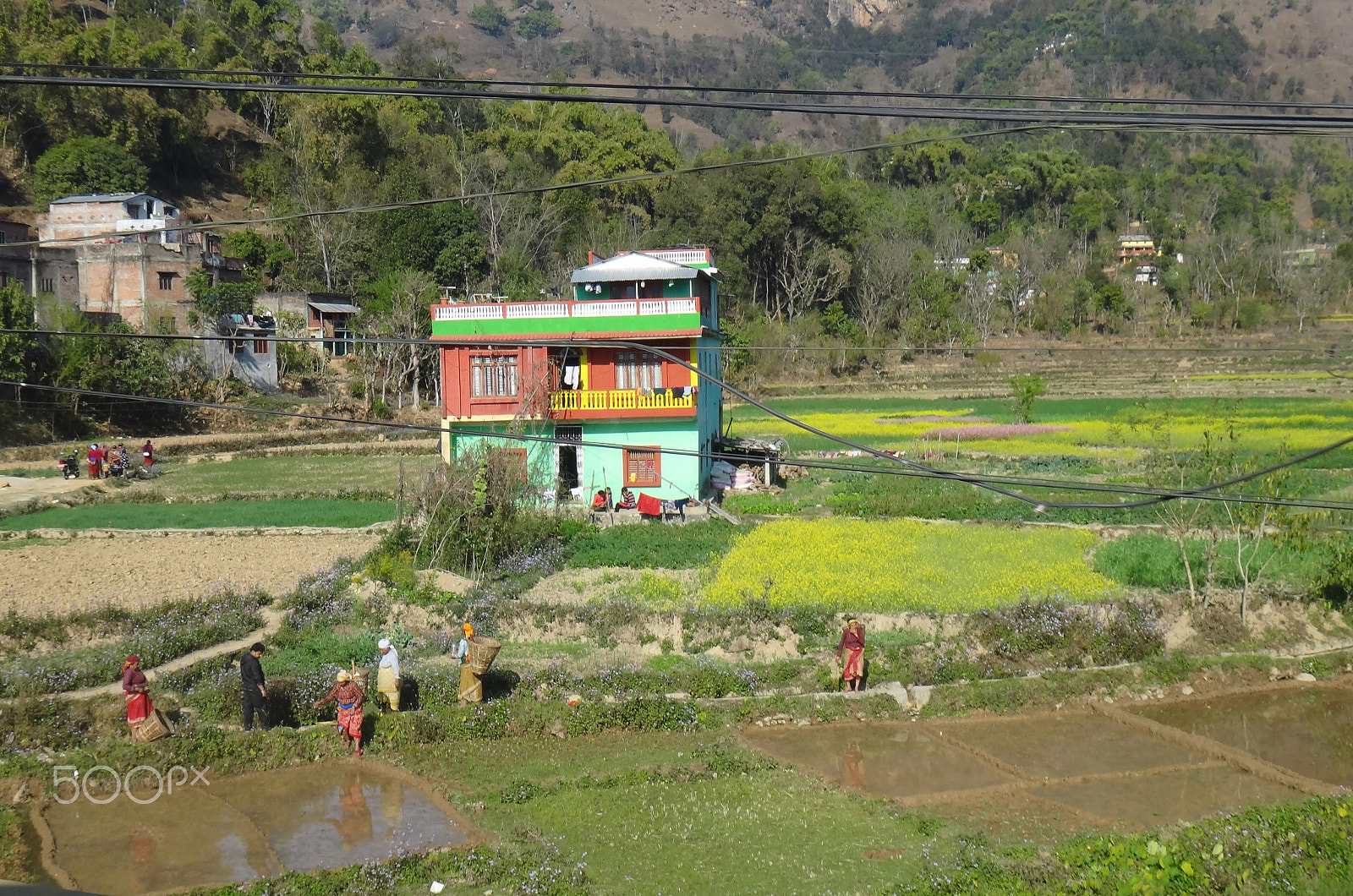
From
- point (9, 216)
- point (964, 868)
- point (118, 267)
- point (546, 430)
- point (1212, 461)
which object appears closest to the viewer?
point (964, 868)

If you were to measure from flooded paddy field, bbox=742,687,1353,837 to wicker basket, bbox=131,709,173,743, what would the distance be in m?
7.93

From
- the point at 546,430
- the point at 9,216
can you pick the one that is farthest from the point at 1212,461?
the point at 9,216

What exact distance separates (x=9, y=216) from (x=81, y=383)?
32.2m

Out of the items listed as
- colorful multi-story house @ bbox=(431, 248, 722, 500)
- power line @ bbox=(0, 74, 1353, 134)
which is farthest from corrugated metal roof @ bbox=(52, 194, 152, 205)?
power line @ bbox=(0, 74, 1353, 134)

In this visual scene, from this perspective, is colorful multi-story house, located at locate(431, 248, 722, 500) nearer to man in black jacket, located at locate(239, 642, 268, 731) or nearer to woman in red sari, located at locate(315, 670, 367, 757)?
man in black jacket, located at locate(239, 642, 268, 731)

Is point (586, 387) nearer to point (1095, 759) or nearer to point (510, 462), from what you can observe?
point (510, 462)

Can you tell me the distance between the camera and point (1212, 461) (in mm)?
20016

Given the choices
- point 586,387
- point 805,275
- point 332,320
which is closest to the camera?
point 586,387

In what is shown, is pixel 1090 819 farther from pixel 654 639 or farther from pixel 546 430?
pixel 546 430

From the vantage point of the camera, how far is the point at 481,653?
1452 cm

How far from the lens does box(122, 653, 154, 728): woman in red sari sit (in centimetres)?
1320

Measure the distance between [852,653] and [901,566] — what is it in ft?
22.8

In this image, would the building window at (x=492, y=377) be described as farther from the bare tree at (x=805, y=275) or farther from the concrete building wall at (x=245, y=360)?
the bare tree at (x=805, y=275)

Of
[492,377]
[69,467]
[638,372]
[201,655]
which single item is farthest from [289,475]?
[201,655]
